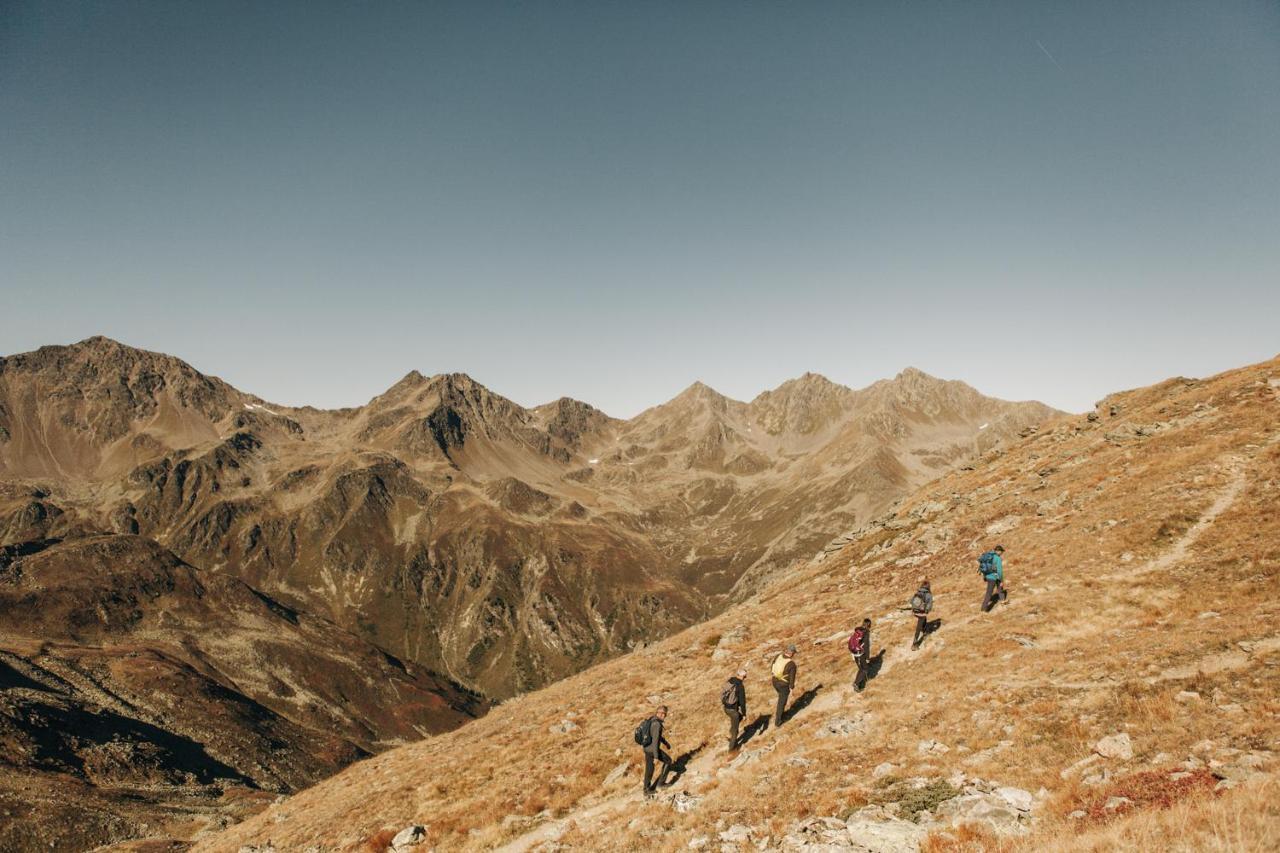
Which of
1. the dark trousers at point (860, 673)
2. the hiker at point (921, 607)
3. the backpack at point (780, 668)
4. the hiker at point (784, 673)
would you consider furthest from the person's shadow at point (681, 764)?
the hiker at point (921, 607)

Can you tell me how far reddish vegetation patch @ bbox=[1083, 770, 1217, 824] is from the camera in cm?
1073

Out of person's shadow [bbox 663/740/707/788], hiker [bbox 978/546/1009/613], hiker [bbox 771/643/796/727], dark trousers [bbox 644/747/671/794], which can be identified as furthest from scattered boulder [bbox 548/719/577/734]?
hiker [bbox 978/546/1009/613]

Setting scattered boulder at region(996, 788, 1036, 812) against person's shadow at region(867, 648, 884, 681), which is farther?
person's shadow at region(867, 648, 884, 681)

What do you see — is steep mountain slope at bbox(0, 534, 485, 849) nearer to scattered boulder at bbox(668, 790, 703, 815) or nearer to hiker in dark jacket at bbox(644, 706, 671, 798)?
hiker in dark jacket at bbox(644, 706, 671, 798)

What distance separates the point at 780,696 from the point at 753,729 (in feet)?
8.31

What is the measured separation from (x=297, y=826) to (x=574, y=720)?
1472 cm

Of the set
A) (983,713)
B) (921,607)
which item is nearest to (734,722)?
(983,713)

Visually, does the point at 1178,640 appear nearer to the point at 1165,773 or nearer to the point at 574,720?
the point at 1165,773

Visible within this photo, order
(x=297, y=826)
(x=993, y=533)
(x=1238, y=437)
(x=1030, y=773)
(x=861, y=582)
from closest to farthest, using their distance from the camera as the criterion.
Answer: (x=1030, y=773) → (x=297, y=826) → (x=1238, y=437) → (x=993, y=533) → (x=861, y=582)

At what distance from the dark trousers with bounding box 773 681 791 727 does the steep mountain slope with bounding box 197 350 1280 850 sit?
21.3 inches

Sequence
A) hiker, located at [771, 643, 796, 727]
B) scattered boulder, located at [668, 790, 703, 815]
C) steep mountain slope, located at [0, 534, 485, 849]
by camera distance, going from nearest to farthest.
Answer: scattered boulder, located at [668, 790, 703, 815]
hiker, located at [771, 643, 796, 727]
steep mountain slope, located at [0, 534, 485, 849]

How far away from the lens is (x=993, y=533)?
38156 millimetres

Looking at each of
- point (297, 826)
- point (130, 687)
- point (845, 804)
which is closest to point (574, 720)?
point (297, 826)

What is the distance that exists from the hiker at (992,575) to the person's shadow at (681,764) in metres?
15.1
